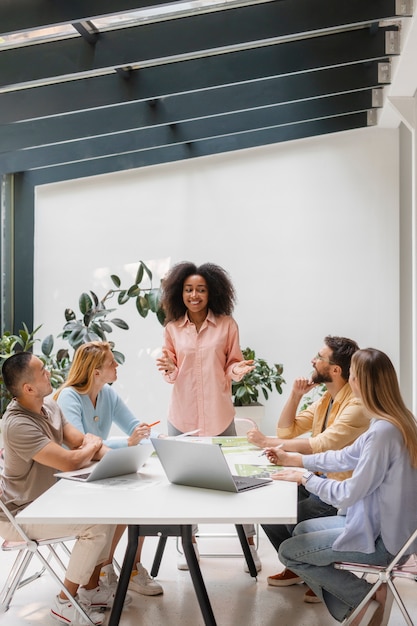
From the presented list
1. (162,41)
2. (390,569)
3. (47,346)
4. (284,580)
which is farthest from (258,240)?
(390,569)

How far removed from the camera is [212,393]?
4.64m

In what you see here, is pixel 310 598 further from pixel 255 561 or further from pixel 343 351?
pixel 343 351

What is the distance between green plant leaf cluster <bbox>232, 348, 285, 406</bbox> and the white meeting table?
156 inches

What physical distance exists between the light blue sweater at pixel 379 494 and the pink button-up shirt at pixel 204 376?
5.36 feet

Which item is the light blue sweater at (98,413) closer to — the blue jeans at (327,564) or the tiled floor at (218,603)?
the tiled floor at (218,603)

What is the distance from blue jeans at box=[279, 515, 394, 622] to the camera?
3127mm

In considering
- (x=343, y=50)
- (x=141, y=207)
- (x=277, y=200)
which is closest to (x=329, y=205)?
(x=277, y=200)

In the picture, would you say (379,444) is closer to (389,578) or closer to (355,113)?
(389,578)

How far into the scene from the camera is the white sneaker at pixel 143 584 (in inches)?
159

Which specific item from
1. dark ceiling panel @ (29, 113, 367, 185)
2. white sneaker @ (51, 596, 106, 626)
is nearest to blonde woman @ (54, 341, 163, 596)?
white sneaker @ (51, 596, 106, 626)

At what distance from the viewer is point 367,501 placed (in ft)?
10.0

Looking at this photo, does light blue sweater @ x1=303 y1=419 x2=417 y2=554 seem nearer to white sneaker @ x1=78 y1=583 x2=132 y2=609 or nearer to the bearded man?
the bearded man

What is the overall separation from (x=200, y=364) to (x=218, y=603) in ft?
4.49

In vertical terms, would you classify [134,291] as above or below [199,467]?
above
